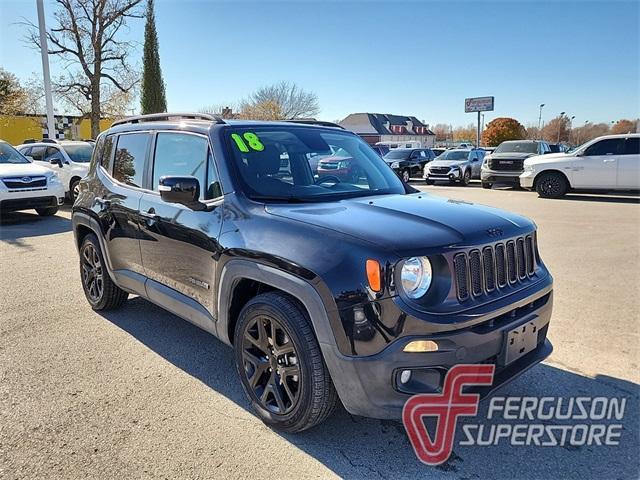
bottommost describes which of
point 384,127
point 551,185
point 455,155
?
point 551,185

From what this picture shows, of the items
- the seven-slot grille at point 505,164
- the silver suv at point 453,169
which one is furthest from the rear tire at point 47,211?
the silver suv at point 453,169

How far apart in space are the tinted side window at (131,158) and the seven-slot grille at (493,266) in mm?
2839

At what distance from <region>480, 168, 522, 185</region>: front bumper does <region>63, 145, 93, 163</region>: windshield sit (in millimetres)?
13642

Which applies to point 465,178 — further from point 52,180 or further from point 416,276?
point 416,276

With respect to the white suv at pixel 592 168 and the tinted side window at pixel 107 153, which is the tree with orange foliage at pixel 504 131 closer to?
the white suv at pixel 592 168

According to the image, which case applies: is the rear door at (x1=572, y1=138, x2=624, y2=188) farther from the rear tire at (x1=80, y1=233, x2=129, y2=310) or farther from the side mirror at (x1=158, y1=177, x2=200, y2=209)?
the side mirror at (x1=158, y1=177, x2=200, y2=209)

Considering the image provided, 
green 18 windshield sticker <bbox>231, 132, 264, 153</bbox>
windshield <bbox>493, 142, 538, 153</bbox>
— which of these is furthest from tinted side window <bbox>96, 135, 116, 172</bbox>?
windshield <bbox>493, 142, 538, 153</bbox>

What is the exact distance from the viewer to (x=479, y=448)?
273 cm

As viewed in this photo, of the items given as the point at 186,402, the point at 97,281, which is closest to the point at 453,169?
the point at 97,281

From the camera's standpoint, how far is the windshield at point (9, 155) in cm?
1080

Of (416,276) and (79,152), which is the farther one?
(79,152)

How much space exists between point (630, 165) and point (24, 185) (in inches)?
615

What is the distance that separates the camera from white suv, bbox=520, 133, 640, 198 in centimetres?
1355

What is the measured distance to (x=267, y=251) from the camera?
8.95 feet
